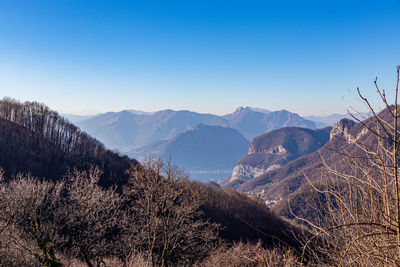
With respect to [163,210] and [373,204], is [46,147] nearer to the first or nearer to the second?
[163,210]

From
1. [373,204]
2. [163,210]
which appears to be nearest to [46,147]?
[163,210]

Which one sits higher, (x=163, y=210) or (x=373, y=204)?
(x=373, y=204)

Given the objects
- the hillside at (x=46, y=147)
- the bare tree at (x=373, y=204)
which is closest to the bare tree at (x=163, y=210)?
the bare tree at (x=373, y=204)

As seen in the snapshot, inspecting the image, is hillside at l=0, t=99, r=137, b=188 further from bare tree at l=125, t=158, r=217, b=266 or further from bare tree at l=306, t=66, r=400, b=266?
bare tree at l=306, t=66, r=400, b=266

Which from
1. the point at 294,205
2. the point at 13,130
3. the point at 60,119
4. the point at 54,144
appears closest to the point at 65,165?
the point at 54,144

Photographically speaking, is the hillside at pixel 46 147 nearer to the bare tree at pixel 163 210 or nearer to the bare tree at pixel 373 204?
the bare tree at pixel 163 210

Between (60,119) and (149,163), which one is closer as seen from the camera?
(149,163)

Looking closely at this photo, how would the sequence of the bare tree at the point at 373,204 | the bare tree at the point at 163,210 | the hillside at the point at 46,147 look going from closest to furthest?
the bare tree at the point at 373,204, the bare tree at the point at 163,210, the hillside at the point at 46,147

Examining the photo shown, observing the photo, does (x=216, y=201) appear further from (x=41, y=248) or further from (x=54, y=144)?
(x=41, y=248)

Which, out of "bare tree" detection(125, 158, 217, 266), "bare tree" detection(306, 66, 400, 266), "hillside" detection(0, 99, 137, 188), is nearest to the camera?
"bare tree" detection(306, 66, 400, 266)

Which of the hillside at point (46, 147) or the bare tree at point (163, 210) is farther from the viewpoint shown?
the hillside at point (46, 147)

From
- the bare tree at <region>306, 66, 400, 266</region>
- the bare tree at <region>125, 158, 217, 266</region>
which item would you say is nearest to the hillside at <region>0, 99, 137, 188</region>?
the bare tree at <region>125, 158, 217, 266</region>
